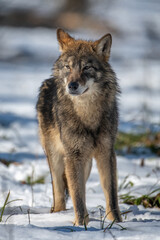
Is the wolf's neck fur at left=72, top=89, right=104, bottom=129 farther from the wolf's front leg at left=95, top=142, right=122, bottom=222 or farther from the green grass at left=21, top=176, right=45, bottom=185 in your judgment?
the green grass at left=21, top=176, right=45, bottom=185

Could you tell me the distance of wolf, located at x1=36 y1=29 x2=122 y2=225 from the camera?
405 cm

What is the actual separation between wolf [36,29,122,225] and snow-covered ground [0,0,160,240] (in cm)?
32

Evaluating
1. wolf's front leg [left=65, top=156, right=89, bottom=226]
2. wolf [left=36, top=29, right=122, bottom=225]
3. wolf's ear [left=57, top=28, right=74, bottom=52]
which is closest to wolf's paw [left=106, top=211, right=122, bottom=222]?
wolf [left=36, top=29, right=122, bottom=225]

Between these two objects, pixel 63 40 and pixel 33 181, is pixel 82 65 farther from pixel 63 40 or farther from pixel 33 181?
pixel 33 181

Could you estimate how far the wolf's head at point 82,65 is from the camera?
402cm

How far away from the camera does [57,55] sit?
572 inches

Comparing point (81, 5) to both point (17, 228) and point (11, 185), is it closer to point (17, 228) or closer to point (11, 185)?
point (11, 185)

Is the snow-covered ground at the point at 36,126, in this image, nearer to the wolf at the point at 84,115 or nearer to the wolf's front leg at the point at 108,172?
the wolf's front leg at the point at 108,172

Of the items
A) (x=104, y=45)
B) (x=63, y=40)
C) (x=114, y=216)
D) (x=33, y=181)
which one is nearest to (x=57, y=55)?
(x=33, y=181)

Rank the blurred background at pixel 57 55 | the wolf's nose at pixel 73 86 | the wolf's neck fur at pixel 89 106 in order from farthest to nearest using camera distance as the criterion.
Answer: the blurred background at pixel 57 55 < the wolf's neck fur at pixel 89 106 < the wolf's nose at pixel 73 86

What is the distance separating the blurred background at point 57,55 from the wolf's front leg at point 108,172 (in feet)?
2.23

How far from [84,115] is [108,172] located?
632mm

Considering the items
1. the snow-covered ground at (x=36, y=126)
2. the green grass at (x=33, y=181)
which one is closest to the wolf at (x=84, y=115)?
the snow-covered ground at (x=36, y=126)

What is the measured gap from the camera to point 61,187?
4672mm
